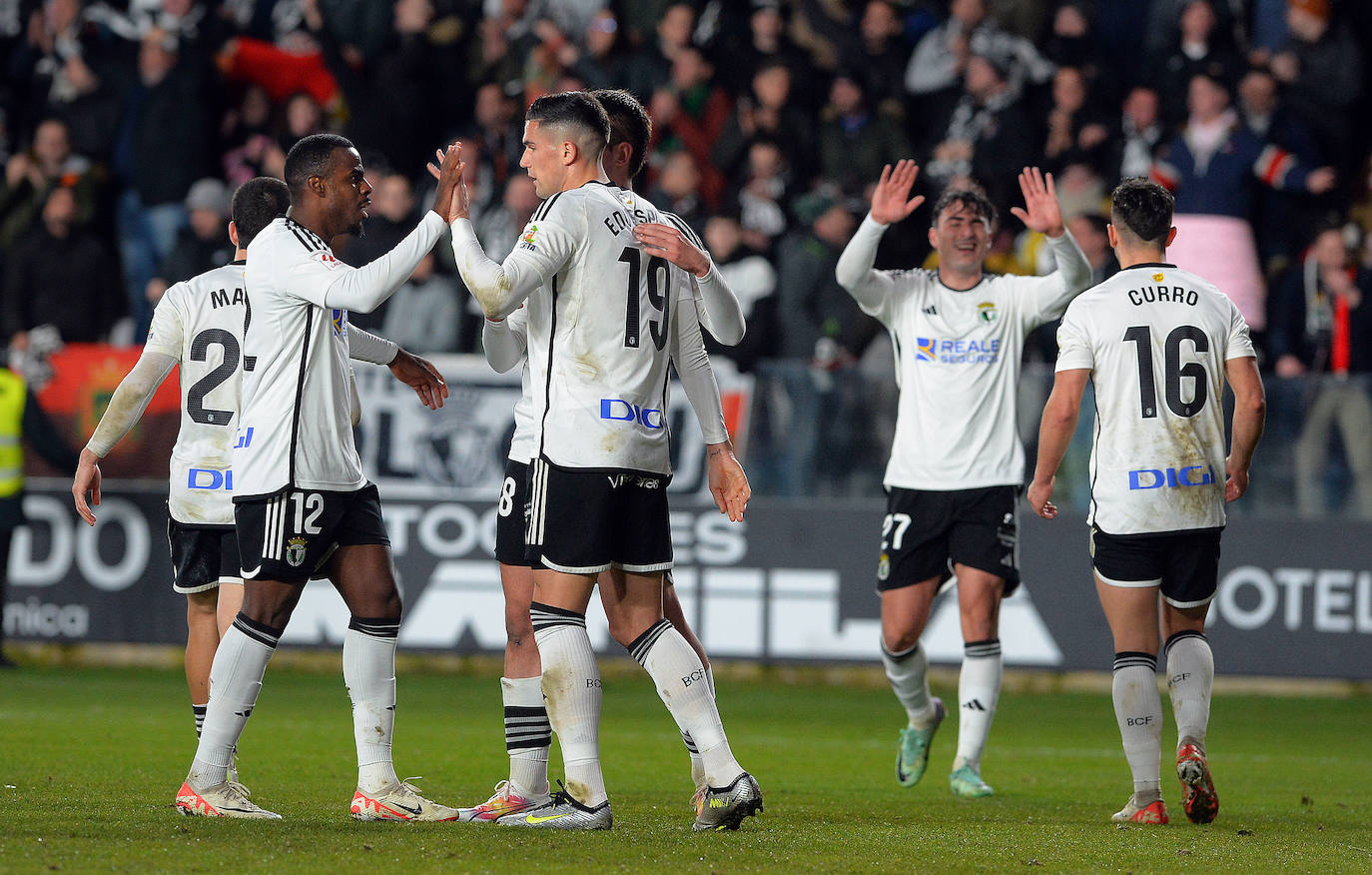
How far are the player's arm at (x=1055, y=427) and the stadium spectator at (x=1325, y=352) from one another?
225 inches

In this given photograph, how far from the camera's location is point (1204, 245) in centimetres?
1281

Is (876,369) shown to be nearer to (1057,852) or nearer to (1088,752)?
(1088,752)

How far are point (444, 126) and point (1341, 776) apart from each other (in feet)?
33.6

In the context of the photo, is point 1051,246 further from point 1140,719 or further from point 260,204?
point 260,204

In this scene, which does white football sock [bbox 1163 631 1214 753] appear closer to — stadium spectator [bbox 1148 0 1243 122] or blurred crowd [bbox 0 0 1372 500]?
blurred crowd [bbox 0 0 1372 500]

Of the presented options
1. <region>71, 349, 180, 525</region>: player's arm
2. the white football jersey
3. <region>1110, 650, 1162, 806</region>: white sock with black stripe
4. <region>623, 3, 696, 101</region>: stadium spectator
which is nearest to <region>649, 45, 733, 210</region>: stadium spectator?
<region>623, 3, 696, 101</region>: stadium spectator

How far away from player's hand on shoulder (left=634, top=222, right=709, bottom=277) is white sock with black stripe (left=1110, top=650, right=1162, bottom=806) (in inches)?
95.0

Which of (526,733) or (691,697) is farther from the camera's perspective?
(526,733)

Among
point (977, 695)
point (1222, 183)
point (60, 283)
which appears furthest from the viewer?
point (60, 283)

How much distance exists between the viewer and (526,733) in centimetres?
608

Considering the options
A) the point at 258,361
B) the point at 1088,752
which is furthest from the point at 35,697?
the point at 1088,752

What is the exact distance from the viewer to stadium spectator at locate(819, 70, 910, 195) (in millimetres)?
14336

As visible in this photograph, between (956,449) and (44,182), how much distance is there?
406 inches

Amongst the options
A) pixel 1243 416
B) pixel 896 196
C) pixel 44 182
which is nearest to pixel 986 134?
pixel 896 196
